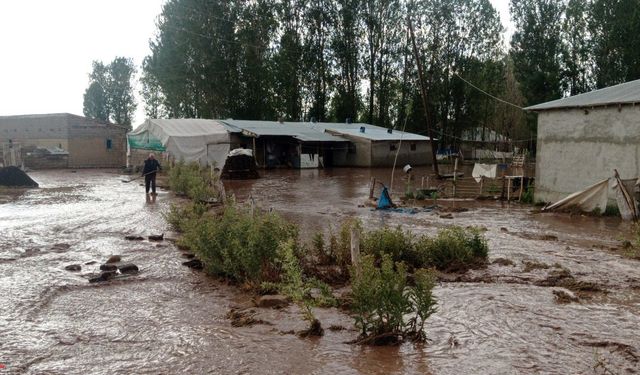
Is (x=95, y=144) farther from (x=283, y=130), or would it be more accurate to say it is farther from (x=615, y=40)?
(x=615, y=40)

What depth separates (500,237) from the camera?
12.2m

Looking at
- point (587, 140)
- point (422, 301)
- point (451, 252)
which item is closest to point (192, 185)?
point (451, 252)

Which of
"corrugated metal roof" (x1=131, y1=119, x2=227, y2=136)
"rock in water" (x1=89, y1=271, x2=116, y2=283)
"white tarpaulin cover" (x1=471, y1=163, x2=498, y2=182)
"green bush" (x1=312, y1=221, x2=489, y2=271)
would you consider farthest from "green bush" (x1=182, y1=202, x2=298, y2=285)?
"corrugated metal roof" (x1=131, y1=119, x2=227, y2=136)

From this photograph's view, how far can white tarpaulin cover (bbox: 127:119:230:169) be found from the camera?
3144 cm

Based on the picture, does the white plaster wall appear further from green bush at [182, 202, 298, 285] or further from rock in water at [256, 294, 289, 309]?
rock in water at [256, 294, 289, 309]

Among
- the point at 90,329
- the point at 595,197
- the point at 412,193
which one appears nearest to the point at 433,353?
the point at 90,329

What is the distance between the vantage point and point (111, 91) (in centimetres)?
6544

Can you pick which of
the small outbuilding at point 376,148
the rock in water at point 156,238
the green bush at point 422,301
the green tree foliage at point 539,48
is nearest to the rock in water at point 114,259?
the rock in water at point 156,238

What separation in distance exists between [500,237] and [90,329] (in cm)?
893

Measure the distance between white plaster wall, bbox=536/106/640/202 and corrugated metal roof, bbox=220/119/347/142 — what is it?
1992 cm

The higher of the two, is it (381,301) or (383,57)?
(383,57)

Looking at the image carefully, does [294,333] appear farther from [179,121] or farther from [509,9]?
[509,9]

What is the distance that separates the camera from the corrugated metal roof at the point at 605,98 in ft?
50.0

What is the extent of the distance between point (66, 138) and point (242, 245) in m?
32.2
